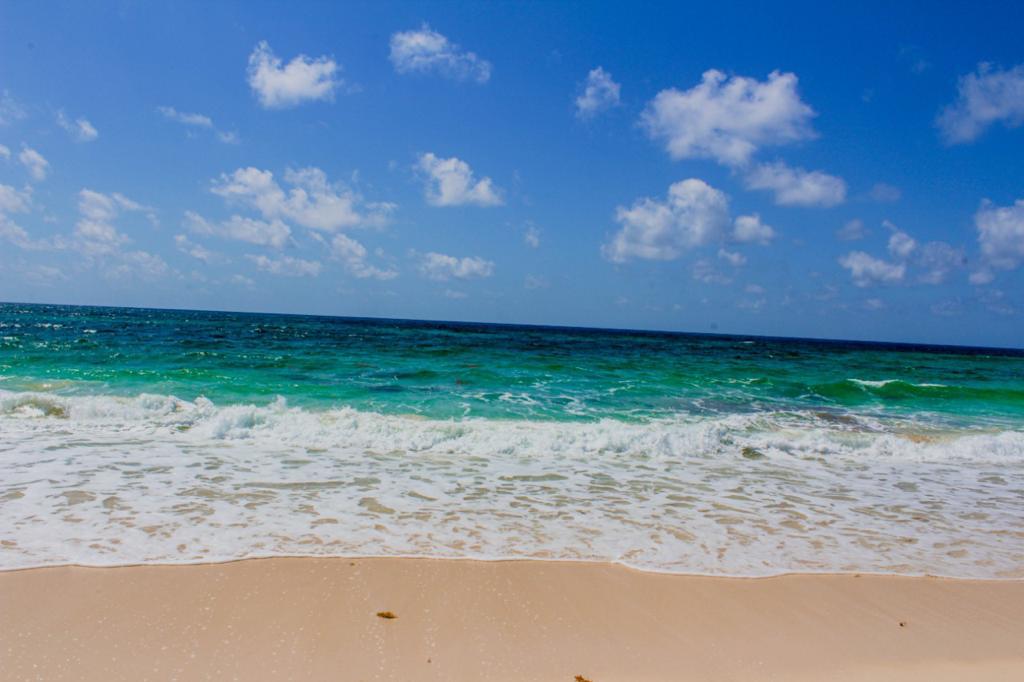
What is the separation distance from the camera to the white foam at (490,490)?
16.5 feet

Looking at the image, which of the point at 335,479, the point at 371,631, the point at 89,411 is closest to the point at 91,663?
the point at 371,631

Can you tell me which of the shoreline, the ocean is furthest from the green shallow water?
the shoreline

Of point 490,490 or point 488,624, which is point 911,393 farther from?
point 488,624

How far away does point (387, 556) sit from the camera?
4746 millimetres

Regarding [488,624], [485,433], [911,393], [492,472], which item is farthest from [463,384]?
[911,393]

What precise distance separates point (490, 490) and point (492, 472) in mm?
1020

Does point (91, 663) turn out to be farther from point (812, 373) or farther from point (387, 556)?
point (812, 373)

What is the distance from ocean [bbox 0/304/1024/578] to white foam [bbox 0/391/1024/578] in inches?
1.6

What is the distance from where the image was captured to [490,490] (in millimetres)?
7074

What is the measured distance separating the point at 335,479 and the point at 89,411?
23.6ft

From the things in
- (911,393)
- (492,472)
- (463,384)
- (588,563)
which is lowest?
(492,472)

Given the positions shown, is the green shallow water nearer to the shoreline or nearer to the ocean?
the ocean

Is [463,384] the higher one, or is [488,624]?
[463,384]

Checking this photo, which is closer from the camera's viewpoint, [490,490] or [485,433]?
[490,490]
